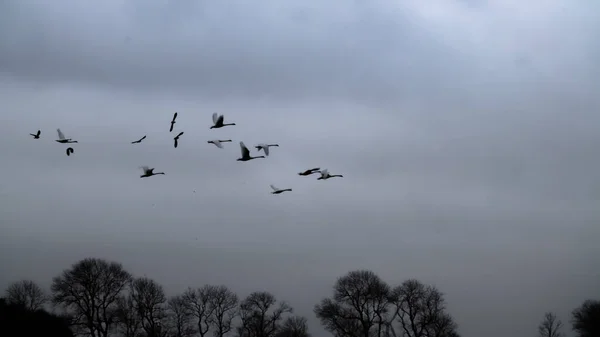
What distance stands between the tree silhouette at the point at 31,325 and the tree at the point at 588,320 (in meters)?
73.3

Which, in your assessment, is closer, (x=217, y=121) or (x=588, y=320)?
(x=217, y=121)

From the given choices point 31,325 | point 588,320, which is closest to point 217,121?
point 31,325

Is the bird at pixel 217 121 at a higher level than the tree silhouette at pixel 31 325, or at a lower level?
higher

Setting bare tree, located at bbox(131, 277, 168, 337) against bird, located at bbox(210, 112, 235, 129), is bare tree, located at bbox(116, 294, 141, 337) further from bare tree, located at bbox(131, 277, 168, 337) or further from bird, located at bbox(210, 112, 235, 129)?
bird, located at bbox(210, 112, 235, 129)

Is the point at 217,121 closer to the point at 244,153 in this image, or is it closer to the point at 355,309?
the point at 244,153

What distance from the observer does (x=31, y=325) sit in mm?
64688

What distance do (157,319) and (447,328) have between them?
129ft

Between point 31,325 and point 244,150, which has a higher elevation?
point 244,150

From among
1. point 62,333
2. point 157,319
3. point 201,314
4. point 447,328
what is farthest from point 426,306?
point 62,333

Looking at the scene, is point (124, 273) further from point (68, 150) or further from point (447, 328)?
point (68, 150)

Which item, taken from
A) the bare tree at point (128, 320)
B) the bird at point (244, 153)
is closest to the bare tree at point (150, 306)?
the bare tree at point (128, 320)

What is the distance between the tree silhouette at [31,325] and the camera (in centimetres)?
6333

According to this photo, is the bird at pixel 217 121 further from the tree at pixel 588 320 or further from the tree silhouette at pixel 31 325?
the tree at pixel 588 320

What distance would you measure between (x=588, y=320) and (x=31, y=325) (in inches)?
3056
